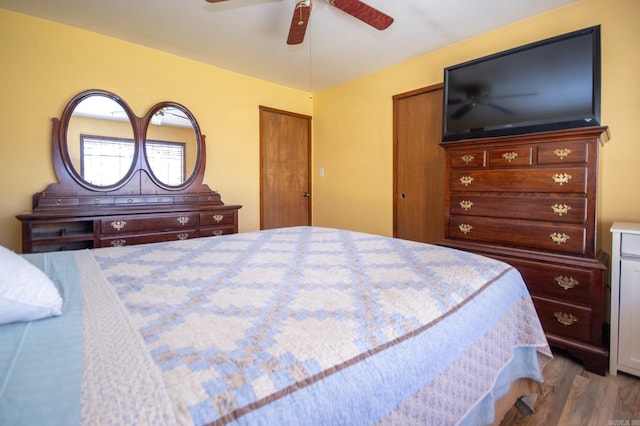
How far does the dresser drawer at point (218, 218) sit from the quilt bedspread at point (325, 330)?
1491 mm

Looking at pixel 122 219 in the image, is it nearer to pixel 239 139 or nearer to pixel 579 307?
pixel 239 139

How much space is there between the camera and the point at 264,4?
2297 mm

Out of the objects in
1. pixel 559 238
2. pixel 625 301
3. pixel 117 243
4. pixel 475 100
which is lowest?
pixel 625 301

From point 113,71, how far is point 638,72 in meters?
4.19

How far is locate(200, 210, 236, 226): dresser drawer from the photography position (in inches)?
119

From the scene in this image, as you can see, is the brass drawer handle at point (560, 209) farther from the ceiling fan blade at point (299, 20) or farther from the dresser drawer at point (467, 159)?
the ceiling fan blade at point (299, 20)

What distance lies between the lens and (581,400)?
5.11 ft

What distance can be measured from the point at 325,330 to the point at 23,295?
721 millimetres

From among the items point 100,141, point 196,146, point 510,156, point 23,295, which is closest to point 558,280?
point 510,156

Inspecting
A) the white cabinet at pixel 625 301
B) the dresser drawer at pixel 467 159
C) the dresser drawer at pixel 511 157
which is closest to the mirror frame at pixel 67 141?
the dresser drawer at pixel 467 159

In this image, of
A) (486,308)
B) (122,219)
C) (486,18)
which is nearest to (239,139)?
(122,219)

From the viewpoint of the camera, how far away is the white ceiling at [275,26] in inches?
90.7

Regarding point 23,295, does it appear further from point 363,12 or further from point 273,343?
point 363,12

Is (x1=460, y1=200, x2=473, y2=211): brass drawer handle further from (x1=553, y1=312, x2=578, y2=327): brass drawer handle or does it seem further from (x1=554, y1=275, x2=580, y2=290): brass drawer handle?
(x1=553, y1=312, x2=578, y2=327): brass drawer handle
